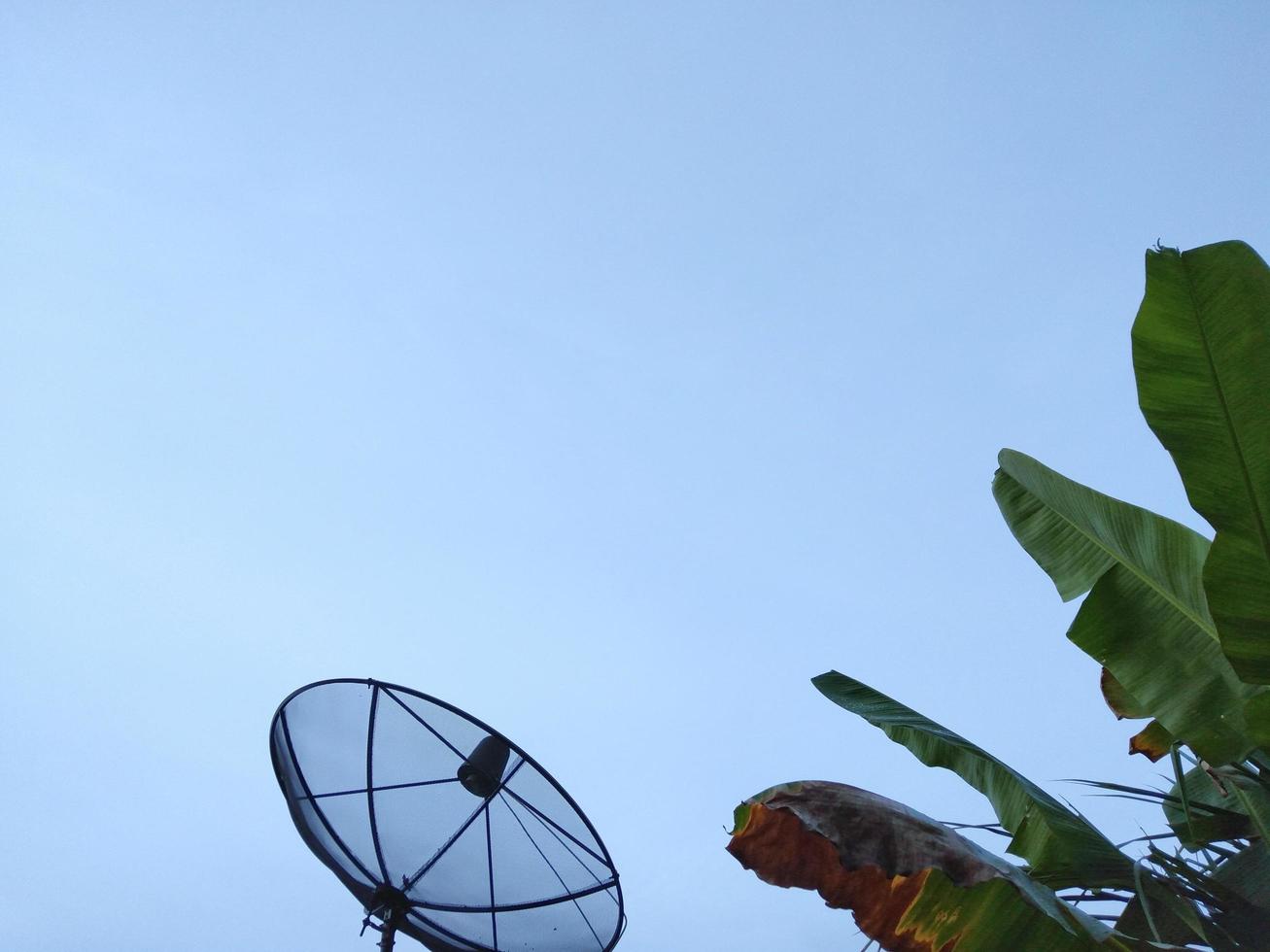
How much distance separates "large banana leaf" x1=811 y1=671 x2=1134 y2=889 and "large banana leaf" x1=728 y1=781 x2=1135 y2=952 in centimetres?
59

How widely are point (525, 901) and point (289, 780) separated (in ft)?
5.01

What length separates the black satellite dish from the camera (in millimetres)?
5141

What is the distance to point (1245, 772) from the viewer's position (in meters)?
4.39

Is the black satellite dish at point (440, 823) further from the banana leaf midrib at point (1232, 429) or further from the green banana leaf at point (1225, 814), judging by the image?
the banana leaf midrib at point (1232, 429)

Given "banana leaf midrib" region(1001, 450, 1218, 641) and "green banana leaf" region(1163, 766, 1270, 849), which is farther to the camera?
"green banana leaf" region(1163, 766, 1270, 849)

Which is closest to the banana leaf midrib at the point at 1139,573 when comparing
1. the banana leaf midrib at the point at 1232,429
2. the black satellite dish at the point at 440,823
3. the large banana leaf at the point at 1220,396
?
the large banana leaf at the point at 1220,396

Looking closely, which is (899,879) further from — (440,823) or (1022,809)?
(440,823)

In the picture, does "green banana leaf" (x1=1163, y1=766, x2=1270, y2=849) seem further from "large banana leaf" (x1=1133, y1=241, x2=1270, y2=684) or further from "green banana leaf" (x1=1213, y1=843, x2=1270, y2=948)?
"large banana leaf" (x1=1133, y1=241, x2=1270, y2=684)

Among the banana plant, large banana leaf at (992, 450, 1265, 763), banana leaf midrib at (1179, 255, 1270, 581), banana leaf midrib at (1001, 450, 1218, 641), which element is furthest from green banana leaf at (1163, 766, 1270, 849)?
banana leaf midrib at (1179, 255, 1270, 581)

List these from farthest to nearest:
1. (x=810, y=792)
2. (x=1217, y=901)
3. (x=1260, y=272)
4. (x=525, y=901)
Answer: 1. (x=525, y=901)
2. (x=1217, y=901)
3. (x=810, y=792)
4. (x=1260, y=272)

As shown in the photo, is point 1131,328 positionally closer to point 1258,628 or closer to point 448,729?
point 1258,628

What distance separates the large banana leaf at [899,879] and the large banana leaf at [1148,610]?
109cm

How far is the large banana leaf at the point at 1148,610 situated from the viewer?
4211 millimetres

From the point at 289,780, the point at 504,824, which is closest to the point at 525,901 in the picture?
the point at 504,824
